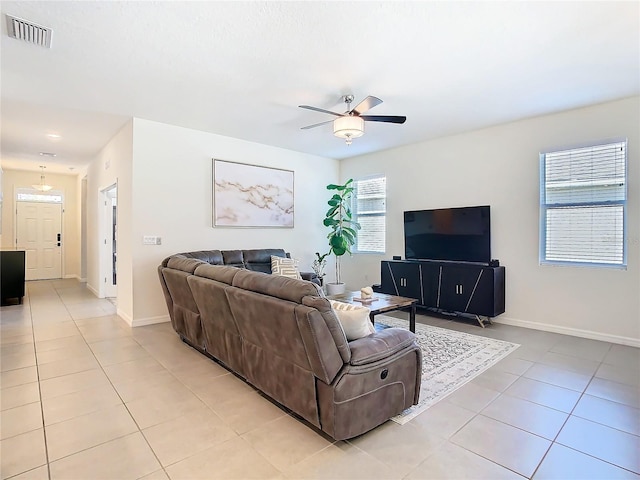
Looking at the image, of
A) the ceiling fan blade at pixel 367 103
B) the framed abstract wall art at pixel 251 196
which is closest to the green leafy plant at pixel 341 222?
the framed abstract wall art at pixel 251 196

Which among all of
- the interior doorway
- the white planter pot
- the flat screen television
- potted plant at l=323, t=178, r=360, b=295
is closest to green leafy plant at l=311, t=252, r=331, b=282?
potted plant at l=323, t=178, r=360, b=295

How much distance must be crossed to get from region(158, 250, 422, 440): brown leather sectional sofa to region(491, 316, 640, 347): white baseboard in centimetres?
309

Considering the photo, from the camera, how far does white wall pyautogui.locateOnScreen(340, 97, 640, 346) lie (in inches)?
156

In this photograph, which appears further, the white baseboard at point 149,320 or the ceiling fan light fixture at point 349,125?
the white baseboard at point 149,320

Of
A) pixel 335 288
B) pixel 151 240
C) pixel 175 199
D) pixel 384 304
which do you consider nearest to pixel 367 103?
pixel 384 304

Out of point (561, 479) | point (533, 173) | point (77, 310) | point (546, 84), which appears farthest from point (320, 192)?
point (561, 479)

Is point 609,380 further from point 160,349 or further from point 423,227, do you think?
point 160,349

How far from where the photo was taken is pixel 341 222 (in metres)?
6.75

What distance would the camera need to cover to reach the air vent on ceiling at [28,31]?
251 cm

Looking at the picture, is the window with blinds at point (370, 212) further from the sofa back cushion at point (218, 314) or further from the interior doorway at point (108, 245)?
the interior doorway at point (108, 245)

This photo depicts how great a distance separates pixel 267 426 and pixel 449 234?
4.01m

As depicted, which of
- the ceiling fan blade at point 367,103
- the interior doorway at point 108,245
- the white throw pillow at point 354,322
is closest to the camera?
the white throw pillow at point 354,322

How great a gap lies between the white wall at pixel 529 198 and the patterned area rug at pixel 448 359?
41.3 inches

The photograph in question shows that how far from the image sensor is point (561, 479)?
1803 mm
